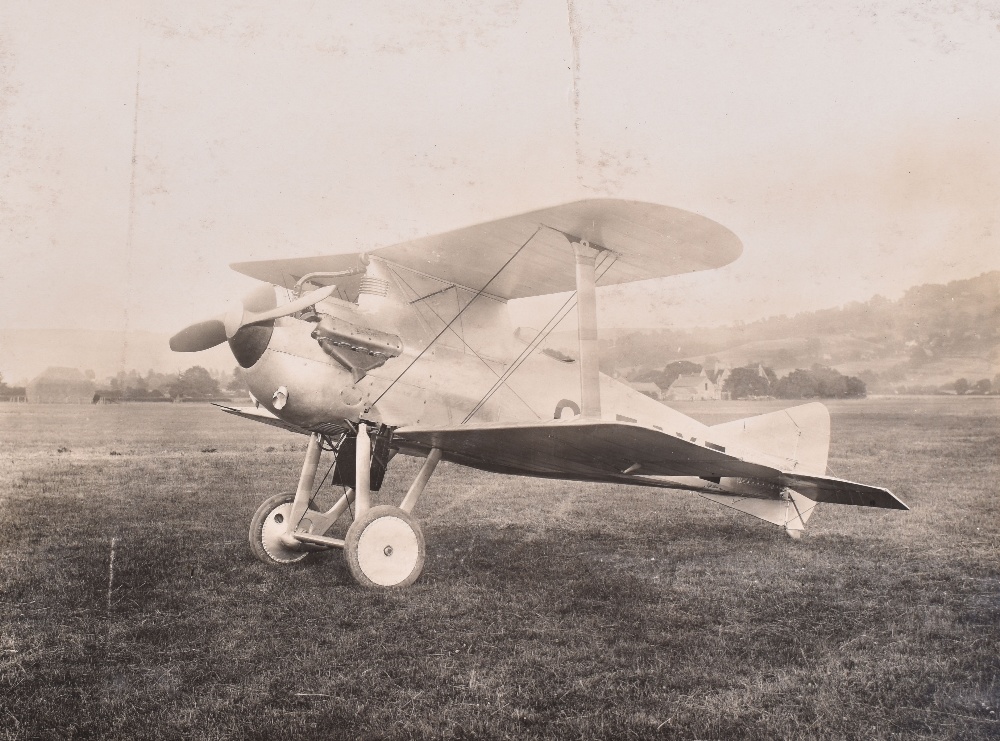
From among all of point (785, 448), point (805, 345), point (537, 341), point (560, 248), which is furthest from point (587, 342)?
point (805, 345)

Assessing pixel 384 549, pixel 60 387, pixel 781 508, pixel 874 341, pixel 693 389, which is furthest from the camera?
pixel 693 389

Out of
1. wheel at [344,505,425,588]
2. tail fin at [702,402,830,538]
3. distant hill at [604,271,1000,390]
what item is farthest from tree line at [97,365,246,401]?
tail fin at [702,402,830,538]

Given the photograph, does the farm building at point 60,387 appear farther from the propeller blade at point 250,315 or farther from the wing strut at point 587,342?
the wing strut at point 587,342

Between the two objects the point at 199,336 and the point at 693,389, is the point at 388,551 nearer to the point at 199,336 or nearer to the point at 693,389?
the point at 199,336

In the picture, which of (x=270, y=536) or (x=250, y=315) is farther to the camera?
(x=270, y=536)

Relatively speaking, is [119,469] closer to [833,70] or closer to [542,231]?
[542,231]

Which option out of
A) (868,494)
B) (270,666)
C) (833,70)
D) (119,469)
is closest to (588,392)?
(868,494)

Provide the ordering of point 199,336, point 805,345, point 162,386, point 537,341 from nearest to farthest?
1. point 199,336
2. point 537,341
3. point 162,386
4. point 805,345
